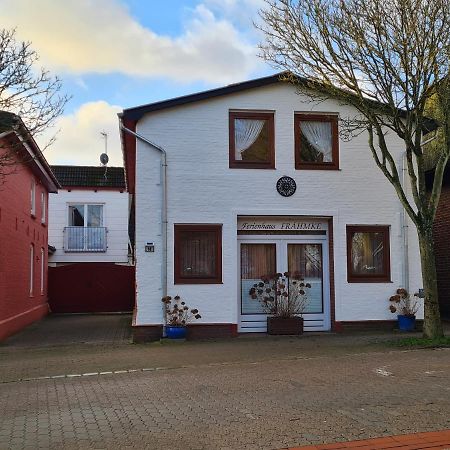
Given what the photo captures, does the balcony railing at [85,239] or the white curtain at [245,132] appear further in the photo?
the balcony railing at [85,239]

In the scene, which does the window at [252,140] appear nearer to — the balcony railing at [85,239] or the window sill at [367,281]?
the window sill at [367,281]

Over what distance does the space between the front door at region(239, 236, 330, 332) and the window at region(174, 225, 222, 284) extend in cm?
71

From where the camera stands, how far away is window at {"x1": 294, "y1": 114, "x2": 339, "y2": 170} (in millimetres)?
14297

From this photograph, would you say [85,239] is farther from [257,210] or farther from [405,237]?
[405,237]

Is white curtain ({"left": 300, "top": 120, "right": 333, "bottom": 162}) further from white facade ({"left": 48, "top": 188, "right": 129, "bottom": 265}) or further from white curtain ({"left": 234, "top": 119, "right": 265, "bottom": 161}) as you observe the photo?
→ white facade ({"left": 48, "top": 188, "right": 129, "bottom": 265})

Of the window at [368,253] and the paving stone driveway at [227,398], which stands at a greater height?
the window at [368,253]

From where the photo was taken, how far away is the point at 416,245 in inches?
567

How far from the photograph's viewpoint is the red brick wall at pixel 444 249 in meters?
17.5

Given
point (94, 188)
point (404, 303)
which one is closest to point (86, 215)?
point (94, 188)

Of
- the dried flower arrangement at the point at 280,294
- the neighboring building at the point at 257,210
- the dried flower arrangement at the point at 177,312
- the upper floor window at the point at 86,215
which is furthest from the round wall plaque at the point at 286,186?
the upper floor window at the point at 86,215

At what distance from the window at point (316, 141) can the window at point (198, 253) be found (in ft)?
8.79

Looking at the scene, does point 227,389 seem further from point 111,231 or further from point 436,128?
point 111,231

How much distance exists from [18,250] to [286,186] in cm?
851

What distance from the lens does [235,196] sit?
1381 centimetres
